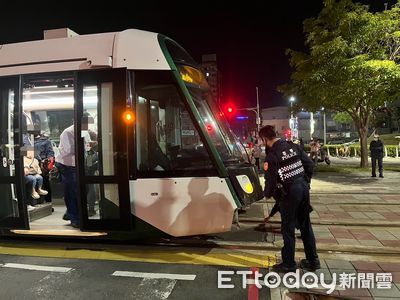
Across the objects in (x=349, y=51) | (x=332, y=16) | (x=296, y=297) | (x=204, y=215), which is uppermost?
(x=332, y=16)

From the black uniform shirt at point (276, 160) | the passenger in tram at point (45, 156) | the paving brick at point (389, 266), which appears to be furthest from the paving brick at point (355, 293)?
the passenger in tram at point (45, 156)

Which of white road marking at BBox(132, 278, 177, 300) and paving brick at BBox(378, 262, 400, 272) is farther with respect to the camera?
paving brick at BBox(378, 262, 400, 272)

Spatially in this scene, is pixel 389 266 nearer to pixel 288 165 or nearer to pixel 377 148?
pixel 288 165

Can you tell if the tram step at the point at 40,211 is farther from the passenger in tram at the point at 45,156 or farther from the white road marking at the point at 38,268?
the white road marking at the point at 38,268

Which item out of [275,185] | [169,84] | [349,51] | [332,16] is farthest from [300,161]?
[332,16]

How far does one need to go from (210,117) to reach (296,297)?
2.86 m

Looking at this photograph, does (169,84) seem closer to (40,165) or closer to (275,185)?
Answer: (275,185)

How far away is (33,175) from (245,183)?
Answer: 3.80m

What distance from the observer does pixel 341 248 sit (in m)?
5.89

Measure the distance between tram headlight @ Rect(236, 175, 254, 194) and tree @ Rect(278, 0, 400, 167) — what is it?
1098cm

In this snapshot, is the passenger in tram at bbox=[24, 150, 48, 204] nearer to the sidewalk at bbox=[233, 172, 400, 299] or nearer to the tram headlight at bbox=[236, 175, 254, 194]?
the tram headlight at bbox=[236, 175, 254, 194]

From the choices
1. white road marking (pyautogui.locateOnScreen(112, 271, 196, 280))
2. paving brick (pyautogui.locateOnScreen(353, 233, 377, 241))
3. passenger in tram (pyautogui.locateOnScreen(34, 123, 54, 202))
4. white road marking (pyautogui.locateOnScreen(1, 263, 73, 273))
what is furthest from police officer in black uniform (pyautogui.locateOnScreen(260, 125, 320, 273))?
passenger in tram (pyautogui.locateOnScreen(34, 123, 54, 202))

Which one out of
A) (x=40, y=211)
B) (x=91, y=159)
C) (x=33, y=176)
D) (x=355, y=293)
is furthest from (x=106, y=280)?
(x=33, y=176)

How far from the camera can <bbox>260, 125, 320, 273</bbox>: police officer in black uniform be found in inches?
196
